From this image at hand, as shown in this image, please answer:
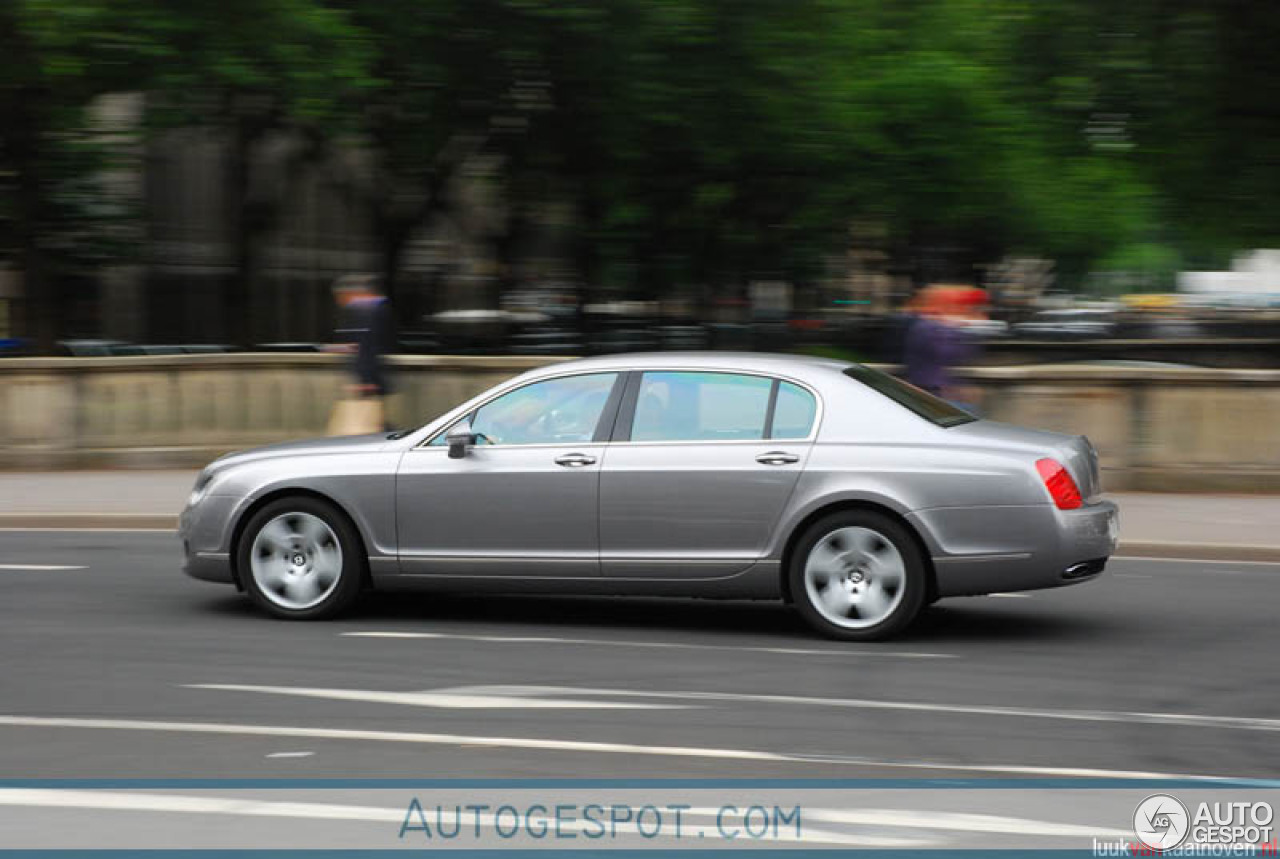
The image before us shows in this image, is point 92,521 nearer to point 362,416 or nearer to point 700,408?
point 362,416

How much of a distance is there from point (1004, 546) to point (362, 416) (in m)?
7.78

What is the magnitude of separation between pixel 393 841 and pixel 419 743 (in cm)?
129

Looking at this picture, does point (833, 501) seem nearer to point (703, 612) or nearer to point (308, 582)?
point (703, 612)

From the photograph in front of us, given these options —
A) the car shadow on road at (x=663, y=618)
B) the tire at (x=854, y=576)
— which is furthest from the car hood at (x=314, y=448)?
the tire at (x=854, y=576)

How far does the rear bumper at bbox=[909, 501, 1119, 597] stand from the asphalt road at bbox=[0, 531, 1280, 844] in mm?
338

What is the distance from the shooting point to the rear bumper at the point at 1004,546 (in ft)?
27.7

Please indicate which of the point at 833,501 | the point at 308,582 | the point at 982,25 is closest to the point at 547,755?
the point at 833,501

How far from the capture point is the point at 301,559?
367 inches

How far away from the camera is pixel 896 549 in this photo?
8.55 m

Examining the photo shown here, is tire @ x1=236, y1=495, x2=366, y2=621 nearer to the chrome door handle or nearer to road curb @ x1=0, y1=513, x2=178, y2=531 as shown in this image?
the chrome door handle

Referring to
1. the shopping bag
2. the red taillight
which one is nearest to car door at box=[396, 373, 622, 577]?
the red taillight

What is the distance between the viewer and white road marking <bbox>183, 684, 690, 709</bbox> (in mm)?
7102

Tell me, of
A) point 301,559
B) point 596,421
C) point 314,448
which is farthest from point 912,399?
point 301,559

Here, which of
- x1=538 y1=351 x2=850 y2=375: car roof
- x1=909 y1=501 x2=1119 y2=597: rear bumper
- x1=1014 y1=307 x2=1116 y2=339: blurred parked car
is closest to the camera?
x1=909 y1=501 x2=1119 y2=597: rear bumper
